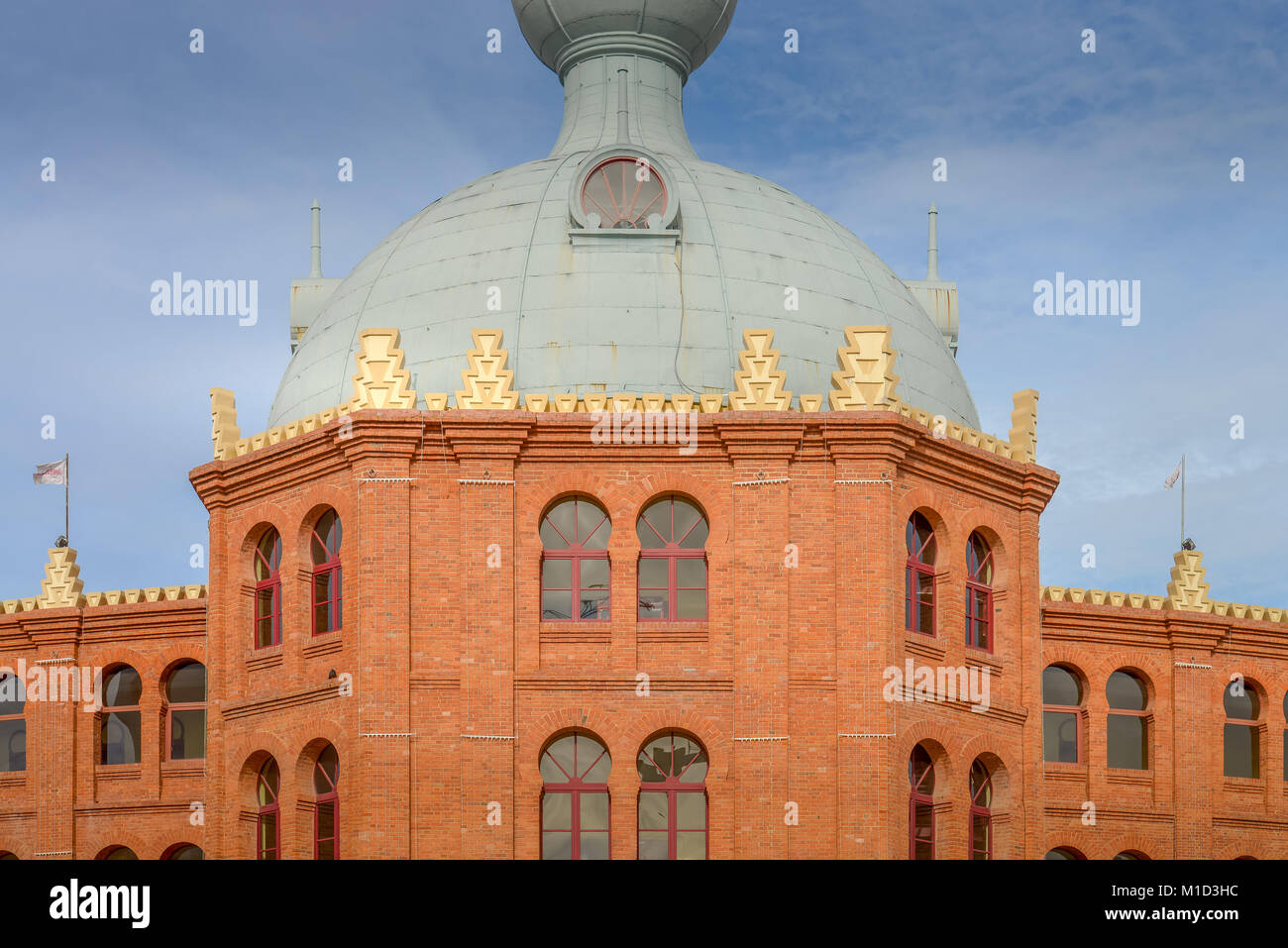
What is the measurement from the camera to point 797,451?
2088 inches

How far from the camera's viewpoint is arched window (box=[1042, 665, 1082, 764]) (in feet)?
198

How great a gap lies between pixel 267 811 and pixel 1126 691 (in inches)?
832

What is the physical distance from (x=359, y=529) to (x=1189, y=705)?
21.4m

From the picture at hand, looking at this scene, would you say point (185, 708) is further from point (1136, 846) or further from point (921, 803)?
point (1136, 846)

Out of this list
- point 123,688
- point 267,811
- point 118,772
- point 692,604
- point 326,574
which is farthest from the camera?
point 123,688

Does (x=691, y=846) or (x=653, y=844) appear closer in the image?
(x=691, y=846)

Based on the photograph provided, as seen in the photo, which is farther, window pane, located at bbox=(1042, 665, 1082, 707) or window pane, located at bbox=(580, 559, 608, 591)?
window pane, located at bbox=(1042, 665, 1082, 707)

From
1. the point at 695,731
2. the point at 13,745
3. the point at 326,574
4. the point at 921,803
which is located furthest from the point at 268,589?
the point at 921,803

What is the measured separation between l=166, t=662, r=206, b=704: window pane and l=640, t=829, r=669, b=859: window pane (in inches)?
530

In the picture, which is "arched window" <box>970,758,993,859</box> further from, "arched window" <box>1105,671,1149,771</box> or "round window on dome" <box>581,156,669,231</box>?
"round window on dome" <box>581,156,669,231</box>

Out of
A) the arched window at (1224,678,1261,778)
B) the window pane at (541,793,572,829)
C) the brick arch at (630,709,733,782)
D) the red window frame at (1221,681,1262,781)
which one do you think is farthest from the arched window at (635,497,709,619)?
the arched window at (1224,678,1261,778)

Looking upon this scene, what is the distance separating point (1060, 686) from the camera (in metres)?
60.8
